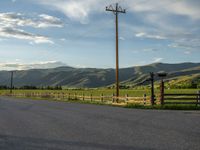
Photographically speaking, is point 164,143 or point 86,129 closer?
point 164,143

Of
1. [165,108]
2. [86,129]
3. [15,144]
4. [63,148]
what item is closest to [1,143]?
[15,144]

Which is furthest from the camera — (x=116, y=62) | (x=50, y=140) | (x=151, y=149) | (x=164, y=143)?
(x=116, y=62)

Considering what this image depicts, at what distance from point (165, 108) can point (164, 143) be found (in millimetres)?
19828

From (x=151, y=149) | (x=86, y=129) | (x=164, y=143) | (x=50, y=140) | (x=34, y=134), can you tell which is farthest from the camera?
(x=86, y=129)

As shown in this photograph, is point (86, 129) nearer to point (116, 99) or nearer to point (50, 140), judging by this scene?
point (50, 140)

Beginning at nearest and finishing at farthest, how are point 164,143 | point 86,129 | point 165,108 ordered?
point 164,143
point 86,129
point 165,108

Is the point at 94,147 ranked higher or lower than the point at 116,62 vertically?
lower

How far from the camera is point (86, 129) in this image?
1567 cm

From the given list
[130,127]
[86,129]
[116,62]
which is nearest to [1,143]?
[86,129]

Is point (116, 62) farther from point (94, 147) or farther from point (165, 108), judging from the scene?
point (94, 147)

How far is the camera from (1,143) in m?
12.2

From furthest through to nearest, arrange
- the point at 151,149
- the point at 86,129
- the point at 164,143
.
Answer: the point at 86,129 → the point at 164,143 → the point at 151,149

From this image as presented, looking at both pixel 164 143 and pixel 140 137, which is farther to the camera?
pixel 140 137

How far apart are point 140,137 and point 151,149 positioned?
2.42 metres
